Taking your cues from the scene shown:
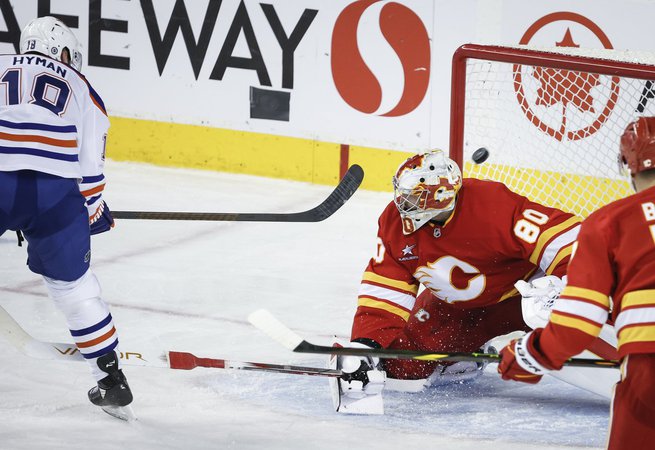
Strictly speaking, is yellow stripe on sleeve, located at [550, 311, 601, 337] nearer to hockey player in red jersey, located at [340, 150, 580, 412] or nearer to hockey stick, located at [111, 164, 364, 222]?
hockey player in red jersey, located at [340, 150, 580, 412]

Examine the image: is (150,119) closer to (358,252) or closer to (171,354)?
(358,252)

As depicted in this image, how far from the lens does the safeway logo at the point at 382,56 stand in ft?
17.3

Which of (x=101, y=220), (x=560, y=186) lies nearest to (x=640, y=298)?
(x=101, y=220)

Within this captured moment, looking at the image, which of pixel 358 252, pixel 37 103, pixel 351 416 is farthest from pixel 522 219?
pixel 358 252

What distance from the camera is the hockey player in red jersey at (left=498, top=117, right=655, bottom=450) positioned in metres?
1.87

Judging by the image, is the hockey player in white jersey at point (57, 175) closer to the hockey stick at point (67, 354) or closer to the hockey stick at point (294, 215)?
the hockey stick at point (67, 354)

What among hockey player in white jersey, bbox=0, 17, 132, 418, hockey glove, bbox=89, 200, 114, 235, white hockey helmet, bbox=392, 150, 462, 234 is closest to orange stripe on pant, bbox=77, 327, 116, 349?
hockey player in white jersey, bbox=0, 17, 132, 418

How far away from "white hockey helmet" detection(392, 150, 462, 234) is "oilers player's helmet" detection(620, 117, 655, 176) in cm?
92

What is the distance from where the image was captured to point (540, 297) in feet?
9.11

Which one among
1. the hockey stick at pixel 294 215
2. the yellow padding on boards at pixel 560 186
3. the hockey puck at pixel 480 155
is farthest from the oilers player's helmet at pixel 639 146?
the hockey stick at pixel 294 215

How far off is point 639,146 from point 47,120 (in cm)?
139

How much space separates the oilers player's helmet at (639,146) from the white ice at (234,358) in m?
1.02

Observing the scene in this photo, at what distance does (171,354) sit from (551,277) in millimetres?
953

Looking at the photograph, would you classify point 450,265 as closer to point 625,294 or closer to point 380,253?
point 380,253
